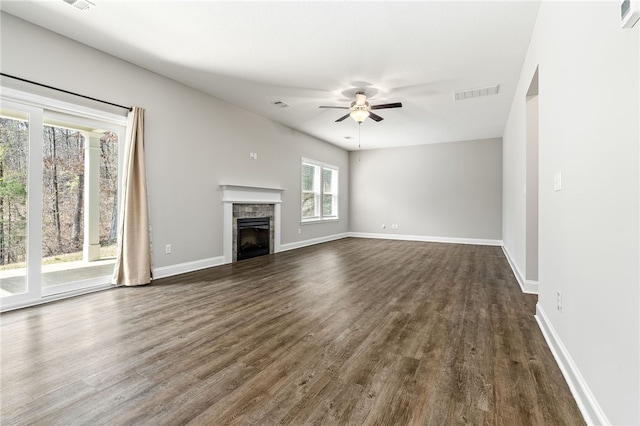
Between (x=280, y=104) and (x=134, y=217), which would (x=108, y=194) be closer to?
(x=134, y=217)

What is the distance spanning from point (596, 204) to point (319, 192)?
704 cm

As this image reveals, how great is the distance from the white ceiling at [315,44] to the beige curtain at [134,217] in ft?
3.20

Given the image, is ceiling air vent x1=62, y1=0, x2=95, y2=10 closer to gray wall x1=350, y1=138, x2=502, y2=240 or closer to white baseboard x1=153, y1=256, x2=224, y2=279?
white baseboard x1=153, y1=256, x2=224, y2=279

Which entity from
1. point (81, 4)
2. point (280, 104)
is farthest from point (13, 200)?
point (280, 104)

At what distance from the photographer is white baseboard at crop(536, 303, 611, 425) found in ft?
4.46

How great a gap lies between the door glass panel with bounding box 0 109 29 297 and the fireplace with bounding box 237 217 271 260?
293 centimetres

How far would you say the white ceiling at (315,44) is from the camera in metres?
2.79

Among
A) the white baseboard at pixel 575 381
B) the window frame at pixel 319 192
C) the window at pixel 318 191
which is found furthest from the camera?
the window at pixel 318 191

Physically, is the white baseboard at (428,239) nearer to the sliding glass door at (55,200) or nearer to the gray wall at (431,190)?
the gray wall at (431,190)

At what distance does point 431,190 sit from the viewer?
8.62 m

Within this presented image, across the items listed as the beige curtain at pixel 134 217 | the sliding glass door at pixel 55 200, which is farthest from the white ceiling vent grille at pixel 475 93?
the sliding glass door at pixel 55 200

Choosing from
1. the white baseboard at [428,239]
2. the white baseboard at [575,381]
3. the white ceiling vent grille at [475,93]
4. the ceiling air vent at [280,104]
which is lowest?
the white baseboard at [575,381]

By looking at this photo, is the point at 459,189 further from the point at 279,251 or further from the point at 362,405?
the point at 362,405

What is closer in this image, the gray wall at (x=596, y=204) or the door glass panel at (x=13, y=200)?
the gray wall at (x=596, y=204)
